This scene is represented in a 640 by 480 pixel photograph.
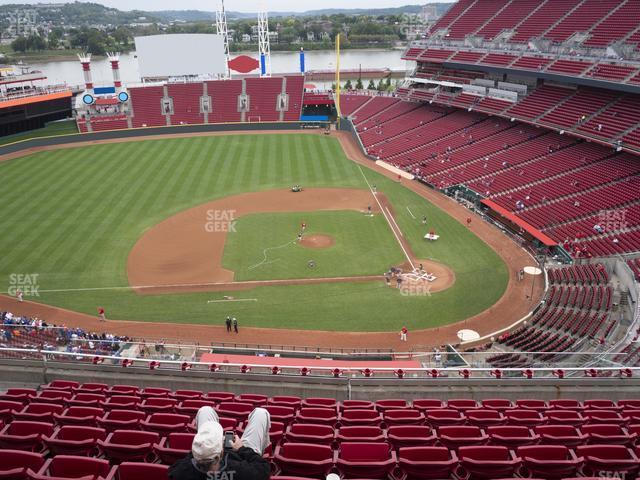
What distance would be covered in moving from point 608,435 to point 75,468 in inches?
380

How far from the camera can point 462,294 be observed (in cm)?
3178

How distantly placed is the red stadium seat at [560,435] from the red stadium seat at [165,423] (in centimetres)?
693

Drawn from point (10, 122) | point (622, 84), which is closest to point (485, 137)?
point (622, 84)

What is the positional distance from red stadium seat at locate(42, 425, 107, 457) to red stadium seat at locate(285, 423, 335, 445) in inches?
132

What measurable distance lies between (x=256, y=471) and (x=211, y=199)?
44408 mm

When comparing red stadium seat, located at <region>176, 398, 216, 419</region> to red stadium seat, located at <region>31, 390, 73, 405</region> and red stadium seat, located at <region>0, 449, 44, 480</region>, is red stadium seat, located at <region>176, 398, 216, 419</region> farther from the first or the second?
red stadium seat, located at <region>0, 449, 44, 480</region>

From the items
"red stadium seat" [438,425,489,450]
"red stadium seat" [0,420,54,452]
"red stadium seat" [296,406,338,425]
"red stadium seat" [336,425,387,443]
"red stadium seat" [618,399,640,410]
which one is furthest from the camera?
"red stadium seat" [618,399,640,410]

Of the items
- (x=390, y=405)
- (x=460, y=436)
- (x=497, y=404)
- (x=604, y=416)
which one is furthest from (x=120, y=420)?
(x=604, y=416)

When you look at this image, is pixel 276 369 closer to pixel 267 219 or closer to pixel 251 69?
pixel 267 219

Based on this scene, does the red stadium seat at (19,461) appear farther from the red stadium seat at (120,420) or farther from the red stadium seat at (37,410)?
the red stadium seat at (37,410)

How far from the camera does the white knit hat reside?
4695 millimetres

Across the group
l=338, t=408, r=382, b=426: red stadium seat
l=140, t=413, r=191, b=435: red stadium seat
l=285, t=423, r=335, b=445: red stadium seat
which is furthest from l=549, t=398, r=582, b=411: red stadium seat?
l=140, t=413, r=191, b=435: red stadium seat

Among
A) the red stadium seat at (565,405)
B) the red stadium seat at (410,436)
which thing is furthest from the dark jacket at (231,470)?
the red stadium seat at (565,405)

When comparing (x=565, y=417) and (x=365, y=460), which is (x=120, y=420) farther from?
(x=565, y=417)
